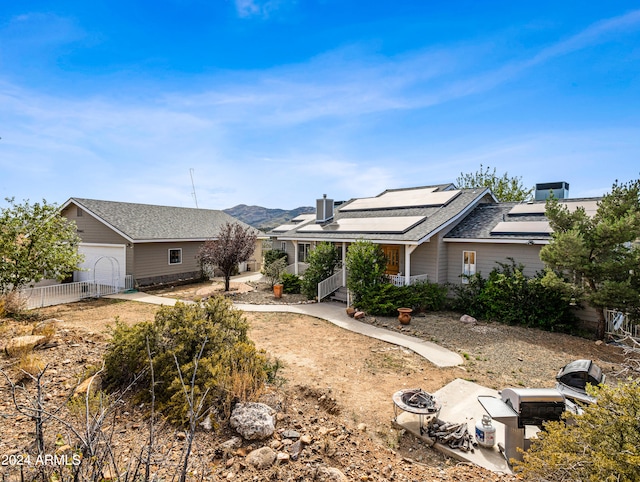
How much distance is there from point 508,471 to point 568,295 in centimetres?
792

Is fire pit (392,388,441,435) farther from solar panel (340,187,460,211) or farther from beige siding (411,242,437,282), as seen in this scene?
solar panel (340,187,460,211)

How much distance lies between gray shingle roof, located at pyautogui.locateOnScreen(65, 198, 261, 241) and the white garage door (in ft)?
4.74

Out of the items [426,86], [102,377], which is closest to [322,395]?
[102,377]

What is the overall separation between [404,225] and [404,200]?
4.24 metres

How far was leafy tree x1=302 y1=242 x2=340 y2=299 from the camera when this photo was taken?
15.0m

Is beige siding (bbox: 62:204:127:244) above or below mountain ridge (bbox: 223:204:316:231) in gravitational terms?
below

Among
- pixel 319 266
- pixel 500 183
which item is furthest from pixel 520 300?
pixel 500 183

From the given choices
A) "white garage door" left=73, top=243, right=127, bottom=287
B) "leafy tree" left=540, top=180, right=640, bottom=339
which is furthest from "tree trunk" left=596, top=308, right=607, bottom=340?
"white garage door" left=73, top=243, right=127, bottom=287

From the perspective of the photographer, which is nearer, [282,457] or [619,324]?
[282,457]

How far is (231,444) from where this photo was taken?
405cm

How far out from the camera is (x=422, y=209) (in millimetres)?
15719

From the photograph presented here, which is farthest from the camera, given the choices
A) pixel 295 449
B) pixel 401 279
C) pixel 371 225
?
pixel 371 225

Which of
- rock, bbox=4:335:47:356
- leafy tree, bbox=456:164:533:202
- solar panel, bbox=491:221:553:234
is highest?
leafy tree, bbox=456:164:533:202

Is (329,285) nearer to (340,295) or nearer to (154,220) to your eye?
(340,295)
